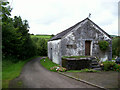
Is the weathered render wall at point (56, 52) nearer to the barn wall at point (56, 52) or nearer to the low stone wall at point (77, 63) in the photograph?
the barn wall at point (56, 52)

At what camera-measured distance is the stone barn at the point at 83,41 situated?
1380 cm

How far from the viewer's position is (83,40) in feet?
47.7

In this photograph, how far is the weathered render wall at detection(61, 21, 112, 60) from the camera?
13.8 m

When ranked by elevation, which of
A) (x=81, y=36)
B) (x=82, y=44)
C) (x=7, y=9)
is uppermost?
(x=7, y=9)

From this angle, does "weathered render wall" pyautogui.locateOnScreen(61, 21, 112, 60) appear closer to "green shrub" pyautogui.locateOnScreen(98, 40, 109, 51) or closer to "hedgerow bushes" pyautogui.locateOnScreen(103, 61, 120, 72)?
"green shrub" pyautogui.locateOnScreen(98, 40, 109, 51)

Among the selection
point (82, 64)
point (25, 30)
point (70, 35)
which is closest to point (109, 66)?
point (82, 64)

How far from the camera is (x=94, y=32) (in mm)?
14969

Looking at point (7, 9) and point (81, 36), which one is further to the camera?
point (81, 36)

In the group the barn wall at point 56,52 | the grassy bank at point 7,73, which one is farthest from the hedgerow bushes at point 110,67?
the grassy bank at point 7,73

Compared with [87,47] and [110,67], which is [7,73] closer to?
[87,47]

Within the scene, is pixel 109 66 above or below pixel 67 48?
below

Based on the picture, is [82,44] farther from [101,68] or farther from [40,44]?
[40,44]

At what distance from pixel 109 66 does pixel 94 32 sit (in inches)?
220

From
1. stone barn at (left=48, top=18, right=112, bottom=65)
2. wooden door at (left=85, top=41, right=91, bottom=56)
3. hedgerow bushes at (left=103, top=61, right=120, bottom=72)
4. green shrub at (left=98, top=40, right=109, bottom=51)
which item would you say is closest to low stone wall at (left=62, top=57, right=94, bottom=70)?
hedgerow bushes at (left=103, top=61, right=120, bottom=72)
